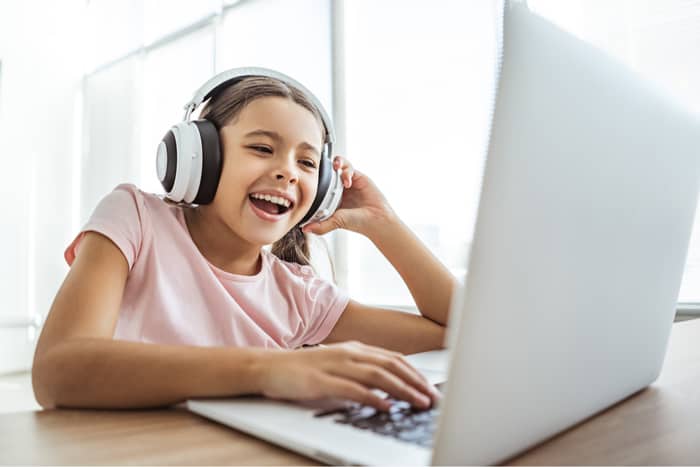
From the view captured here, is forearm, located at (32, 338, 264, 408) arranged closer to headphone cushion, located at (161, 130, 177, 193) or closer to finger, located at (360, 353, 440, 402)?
finger, located at (360, 353, 440, 402)

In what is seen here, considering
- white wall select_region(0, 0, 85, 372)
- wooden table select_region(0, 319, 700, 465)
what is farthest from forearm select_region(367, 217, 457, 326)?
white wall select_region(0, 0, 85, 372)

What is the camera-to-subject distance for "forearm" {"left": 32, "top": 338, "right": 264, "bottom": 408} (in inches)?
20.2

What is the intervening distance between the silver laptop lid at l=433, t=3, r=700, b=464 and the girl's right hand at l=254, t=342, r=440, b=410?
0.39 ft

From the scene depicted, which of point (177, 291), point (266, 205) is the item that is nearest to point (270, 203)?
point (266, 205)

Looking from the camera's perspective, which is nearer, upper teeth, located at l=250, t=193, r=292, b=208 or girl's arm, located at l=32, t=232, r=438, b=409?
girl's arm, located at l=32, t=232, r=438, b=409

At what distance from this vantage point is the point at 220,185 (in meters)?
1.00

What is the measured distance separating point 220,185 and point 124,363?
0.50 metres

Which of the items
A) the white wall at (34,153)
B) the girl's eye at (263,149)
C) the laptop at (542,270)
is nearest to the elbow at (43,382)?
the laptop at (542,270)

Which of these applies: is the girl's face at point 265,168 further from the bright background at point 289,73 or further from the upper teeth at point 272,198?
the bright background at point 289,73

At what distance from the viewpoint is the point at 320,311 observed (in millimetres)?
1148

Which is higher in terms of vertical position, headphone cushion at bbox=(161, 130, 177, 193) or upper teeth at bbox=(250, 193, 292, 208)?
headphone cushion at bbox=(161, 130, 177, 193)

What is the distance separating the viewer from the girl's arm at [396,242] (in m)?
1.10

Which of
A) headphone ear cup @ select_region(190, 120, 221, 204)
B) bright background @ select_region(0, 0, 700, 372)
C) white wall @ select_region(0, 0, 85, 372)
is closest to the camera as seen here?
Answer: headphone ear cup @ select_region(190, 120, 221, 204)

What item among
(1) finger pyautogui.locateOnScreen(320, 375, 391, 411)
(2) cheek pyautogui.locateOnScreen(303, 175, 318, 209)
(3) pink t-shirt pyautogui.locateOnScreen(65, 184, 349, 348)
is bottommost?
(1) finger pyautogui.locateOnScreen(320, 375, 391, 411)
